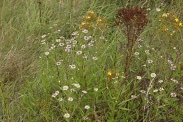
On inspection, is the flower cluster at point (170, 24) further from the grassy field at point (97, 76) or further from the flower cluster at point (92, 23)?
the flower cluster at point (92, 23)

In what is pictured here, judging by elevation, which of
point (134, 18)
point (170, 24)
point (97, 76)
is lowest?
point (97, 76)

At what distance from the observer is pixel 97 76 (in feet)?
8.64

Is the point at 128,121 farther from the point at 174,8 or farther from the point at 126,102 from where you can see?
the point at 174,8

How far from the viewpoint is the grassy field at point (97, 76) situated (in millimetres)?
2475

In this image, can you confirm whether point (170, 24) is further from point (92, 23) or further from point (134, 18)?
point (134, 18)

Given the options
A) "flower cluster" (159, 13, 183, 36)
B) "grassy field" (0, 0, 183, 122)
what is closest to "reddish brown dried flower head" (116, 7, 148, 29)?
"grassy field" (0, 0, 183, 122)

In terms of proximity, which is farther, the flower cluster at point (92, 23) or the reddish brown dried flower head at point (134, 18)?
the flower cluster at point (92, 23)

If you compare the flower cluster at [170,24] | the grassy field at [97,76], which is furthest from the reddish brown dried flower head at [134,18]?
the flower cluster at [170,24]

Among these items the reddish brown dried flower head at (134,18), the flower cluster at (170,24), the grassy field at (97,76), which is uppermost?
the reddish brown dried flower head at (134,18)

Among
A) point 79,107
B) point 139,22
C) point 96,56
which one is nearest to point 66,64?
point 96,56

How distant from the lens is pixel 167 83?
2.63 meters

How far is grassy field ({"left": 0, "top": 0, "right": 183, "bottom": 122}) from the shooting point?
2.47 meters

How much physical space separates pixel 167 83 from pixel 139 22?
537 mm

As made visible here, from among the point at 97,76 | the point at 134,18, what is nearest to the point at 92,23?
the point at 97,76
